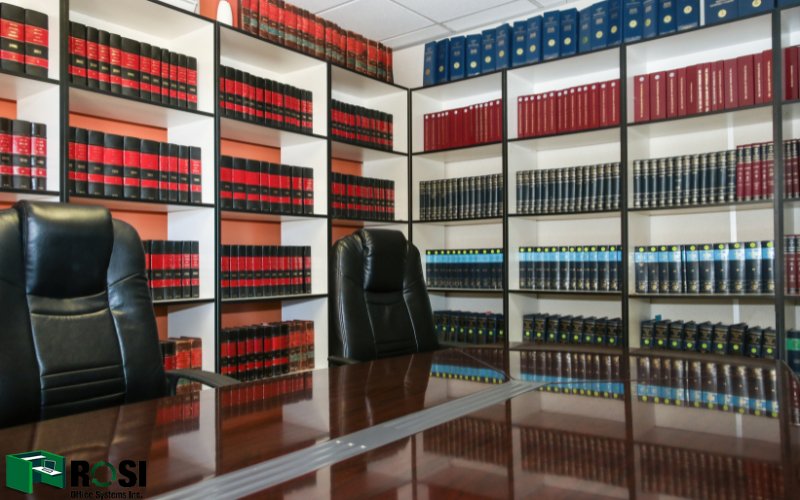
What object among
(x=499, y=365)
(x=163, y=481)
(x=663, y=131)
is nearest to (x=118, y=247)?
(x=163, y=481)

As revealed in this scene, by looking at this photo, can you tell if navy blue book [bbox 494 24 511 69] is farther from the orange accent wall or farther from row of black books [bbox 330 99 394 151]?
the orange accent wall

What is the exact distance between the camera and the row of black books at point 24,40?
2.29 meters

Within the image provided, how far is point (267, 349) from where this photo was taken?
10.6 feet

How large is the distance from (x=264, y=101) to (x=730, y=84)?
244 centimetres

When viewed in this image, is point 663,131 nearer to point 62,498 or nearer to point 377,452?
point 377,452

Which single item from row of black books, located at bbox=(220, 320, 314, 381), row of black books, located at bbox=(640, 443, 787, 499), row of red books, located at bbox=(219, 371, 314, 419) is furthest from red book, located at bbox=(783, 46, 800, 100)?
→ row of black books, located at bbox=(220, 320, 314, 381)

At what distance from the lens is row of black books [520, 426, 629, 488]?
0.88m

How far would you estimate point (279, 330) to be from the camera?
10.9 ft

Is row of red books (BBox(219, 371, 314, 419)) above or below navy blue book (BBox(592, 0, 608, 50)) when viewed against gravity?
below

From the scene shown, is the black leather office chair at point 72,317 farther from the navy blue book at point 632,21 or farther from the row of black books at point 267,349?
the navy blue book at point 632,21

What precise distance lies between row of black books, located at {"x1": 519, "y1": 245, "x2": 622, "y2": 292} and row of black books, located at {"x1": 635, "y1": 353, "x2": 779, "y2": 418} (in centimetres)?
133

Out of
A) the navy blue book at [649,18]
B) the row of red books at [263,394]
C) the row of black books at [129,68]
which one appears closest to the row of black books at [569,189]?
the navy blue book at [649,18]

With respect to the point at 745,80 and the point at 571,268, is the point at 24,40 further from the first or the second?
the point at 745,80

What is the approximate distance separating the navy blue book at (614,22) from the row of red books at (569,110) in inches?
9.2
